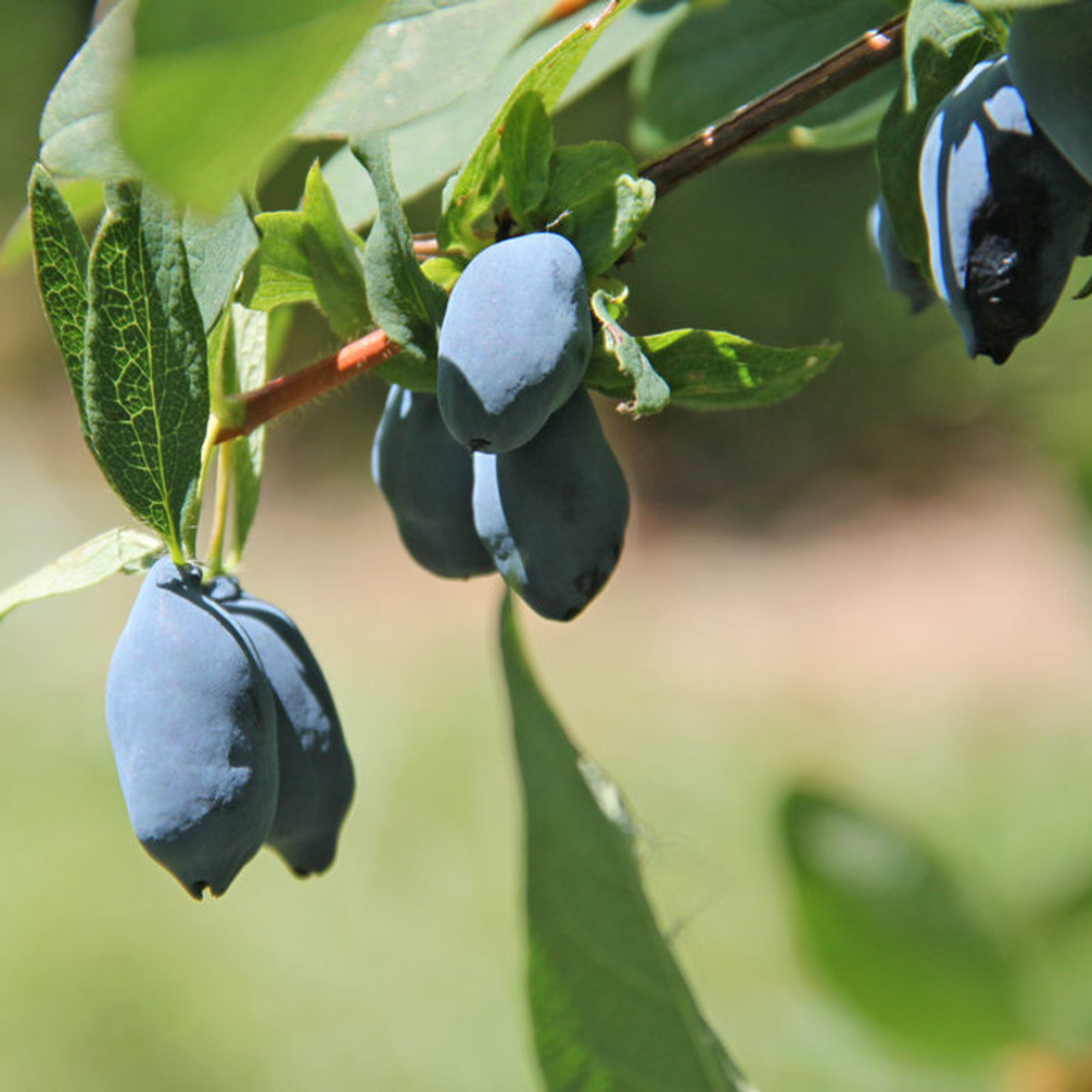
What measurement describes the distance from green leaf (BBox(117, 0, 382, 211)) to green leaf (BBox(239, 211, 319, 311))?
177mm

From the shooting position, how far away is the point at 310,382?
0.42 metres

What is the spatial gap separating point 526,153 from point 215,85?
196 millimetres

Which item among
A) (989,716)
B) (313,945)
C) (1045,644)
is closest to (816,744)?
(989,716)

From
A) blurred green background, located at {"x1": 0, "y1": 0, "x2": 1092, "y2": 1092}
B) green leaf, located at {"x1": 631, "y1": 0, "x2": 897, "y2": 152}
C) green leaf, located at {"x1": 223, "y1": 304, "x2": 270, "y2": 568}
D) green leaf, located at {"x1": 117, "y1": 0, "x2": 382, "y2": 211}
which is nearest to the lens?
green leaf, located at {"x1": 117, "y1": 0, "x2": 382, "y2": 211}

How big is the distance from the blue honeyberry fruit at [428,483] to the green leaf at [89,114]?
0.12 metres

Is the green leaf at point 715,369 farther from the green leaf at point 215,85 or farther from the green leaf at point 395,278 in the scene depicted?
the green leaf at point 215,85

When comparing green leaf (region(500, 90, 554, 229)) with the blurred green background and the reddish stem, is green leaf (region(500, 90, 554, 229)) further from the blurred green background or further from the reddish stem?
the blurred green background

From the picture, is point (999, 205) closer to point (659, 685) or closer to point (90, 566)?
point (90, 566)

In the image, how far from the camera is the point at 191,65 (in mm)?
216

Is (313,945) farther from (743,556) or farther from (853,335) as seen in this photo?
(853,335)

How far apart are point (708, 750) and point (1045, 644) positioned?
115 cm

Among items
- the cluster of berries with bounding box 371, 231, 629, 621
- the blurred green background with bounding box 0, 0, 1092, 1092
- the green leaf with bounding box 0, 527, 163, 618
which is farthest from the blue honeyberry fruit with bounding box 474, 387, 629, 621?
the blurred green background with bounding box 0, 0, 1092, 1092

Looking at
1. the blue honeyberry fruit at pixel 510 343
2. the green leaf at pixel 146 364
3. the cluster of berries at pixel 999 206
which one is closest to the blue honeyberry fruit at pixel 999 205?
the cluster of berries at pixel 999 206

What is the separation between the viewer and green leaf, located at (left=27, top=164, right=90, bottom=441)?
1.24 ft
